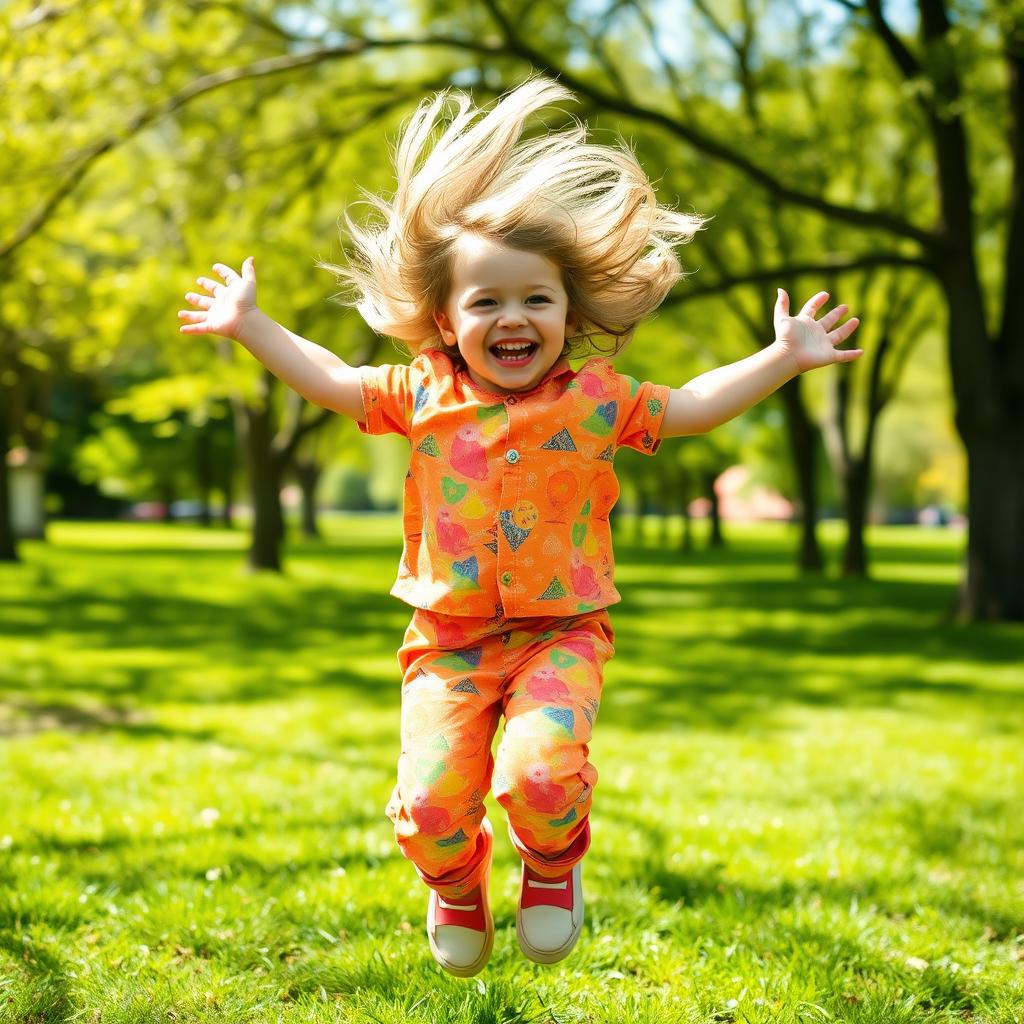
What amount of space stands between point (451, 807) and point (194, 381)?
16.8 metres

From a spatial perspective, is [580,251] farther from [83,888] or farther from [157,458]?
[157,458]

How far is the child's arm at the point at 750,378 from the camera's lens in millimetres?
3305

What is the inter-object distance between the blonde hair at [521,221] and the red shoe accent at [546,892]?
153cm

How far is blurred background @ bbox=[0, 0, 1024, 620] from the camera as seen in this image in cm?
1238

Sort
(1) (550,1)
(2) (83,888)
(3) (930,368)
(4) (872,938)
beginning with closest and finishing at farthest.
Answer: (4) (872,938) < (2) (83,888) < (1) (550,1) < (3) (930,368)

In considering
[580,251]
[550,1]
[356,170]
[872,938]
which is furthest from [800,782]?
[356,170]

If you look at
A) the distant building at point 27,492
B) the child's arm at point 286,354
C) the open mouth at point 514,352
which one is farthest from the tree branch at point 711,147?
the distant building at point 27,492

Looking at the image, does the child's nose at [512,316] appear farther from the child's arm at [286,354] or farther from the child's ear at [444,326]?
the child's arm at [286,354]

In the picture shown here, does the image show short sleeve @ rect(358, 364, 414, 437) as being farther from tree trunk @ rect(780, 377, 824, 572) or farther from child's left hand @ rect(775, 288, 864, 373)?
tree trunk @ rect(780, 377, 824, 572)

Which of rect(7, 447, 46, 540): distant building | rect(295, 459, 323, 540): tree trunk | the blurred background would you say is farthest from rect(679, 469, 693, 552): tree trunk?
rect(7, 447, 46, 540): distant building

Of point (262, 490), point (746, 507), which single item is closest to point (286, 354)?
point (262, 490)

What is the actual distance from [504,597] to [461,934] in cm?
89

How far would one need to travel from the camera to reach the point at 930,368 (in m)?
36.7

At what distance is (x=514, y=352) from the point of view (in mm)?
3227
